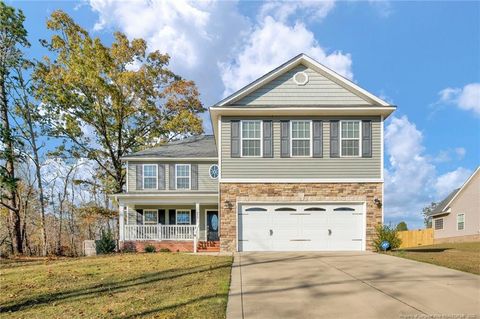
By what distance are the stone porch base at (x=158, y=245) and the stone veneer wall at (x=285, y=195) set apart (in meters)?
3.89

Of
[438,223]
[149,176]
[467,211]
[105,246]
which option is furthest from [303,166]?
[438,223]

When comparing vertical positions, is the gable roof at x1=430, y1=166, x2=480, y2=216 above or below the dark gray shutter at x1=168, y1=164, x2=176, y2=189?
below

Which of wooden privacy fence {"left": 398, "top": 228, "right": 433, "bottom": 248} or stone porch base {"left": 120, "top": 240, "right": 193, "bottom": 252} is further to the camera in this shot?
wooden privacy fence {"left": 398, "top": 228, "right": 433, "bottom": 248}

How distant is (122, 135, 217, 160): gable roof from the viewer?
21.8 metres

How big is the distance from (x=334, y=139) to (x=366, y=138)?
1304mm

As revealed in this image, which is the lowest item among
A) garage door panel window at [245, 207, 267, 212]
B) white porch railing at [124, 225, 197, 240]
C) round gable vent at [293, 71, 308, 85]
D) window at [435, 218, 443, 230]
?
window at [435, 218, 443, 230]

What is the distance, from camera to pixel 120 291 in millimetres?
7742

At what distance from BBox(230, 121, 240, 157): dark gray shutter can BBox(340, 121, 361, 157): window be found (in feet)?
14.0

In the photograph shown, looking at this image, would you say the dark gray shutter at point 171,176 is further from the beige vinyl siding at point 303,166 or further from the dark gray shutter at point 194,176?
the beige vinyl siding at point 303,166

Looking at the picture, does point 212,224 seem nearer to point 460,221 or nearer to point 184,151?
point 184,151

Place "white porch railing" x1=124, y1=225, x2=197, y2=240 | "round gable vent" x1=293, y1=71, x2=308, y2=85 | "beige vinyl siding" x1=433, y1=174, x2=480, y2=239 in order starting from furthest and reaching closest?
"beige vinyl siding" x1=433, y1=174, x2=480, y2=239, "white porch railing" x1=124, y1=225, x2=197, y2=240, "round gable vent" x1=293, y1=71, x2=308, y2=85

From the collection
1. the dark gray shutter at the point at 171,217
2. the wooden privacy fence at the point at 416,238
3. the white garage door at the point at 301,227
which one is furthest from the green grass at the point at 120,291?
the wooden privacy fence at the point at 416,238

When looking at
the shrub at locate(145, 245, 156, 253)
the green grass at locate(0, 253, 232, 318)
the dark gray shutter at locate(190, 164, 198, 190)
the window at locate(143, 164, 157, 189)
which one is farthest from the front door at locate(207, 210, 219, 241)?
the green grass at locate(0, 253, 232, 318)

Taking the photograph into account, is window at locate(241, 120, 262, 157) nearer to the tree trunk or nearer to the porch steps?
the porch steps
